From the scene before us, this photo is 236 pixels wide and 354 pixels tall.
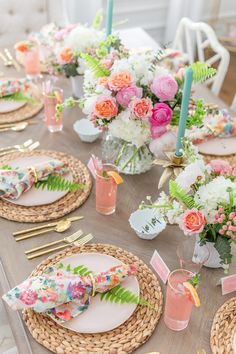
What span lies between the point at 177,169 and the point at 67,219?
359mm

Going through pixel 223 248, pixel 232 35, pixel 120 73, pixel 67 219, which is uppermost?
pixel 120 73

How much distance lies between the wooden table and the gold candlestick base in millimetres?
177

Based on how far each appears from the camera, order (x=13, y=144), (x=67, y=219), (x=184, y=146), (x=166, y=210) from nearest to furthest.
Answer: (x=166, y=210), (x=184, y=146), (x=67, y=219), (x=13, y=144)

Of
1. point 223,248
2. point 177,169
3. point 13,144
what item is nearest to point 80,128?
point 13,144

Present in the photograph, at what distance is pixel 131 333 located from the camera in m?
1.04

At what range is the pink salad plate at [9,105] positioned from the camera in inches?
69.8

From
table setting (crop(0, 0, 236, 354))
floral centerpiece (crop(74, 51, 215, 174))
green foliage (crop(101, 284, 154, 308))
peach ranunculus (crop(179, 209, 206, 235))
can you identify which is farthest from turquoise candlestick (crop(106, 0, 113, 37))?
green foliage (crop(101, 284, 154, 308))

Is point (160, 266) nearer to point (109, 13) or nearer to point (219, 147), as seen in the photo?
point (219, 147)

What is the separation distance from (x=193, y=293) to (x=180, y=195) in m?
0.23

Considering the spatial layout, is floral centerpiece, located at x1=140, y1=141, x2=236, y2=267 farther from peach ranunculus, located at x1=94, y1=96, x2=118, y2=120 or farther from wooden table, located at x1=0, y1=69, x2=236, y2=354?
peach ranunculus, located at x1=94, y1=96, x2=118, y2=120

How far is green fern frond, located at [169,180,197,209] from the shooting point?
108 centimetres

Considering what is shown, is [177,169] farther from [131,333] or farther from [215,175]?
[131,333]

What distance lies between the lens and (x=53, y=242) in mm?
1265

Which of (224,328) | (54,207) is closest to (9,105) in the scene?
(54,207)
